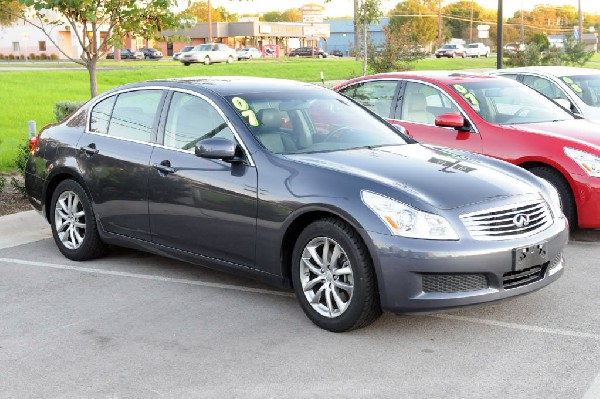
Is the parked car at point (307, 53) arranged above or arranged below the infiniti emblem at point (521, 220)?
below

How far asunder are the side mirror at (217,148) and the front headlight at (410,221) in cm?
114

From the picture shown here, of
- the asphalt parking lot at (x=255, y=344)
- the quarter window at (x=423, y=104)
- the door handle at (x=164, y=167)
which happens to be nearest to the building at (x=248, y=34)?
the quarter window at (x=423, y=104)

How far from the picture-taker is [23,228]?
904 cm

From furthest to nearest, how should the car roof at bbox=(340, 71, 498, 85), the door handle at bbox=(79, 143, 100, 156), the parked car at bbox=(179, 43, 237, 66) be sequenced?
the parked car at bbox=(179, 43, 237, 66) → the car roof at bbox=(340, 71, 498, 85) → the door handle at bbox=(79, 143, 100, 156)

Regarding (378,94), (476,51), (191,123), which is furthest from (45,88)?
(476,51)

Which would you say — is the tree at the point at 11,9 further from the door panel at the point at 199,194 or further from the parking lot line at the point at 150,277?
the door panel at the point at 199,194

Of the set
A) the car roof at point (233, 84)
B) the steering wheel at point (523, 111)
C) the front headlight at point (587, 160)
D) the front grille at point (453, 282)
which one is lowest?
the front grille at point (453, 282)

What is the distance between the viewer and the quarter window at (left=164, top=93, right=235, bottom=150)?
649cm

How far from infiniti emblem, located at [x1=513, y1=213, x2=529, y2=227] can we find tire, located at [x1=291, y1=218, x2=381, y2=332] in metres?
0.96

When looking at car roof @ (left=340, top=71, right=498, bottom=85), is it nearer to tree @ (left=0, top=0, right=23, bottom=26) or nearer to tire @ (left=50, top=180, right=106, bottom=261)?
tire @ (left=50, top=180, right=106, bottom=261)

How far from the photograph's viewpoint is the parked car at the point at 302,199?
5.32 m

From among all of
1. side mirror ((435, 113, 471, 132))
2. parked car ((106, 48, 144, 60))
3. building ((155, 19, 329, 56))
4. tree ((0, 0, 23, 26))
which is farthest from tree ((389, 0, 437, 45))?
side mirror ((435, 113, 471, 132))

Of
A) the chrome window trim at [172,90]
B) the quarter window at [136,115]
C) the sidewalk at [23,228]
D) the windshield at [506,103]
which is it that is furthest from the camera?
the windshield at [506,103]

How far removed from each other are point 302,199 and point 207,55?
59659 mm
